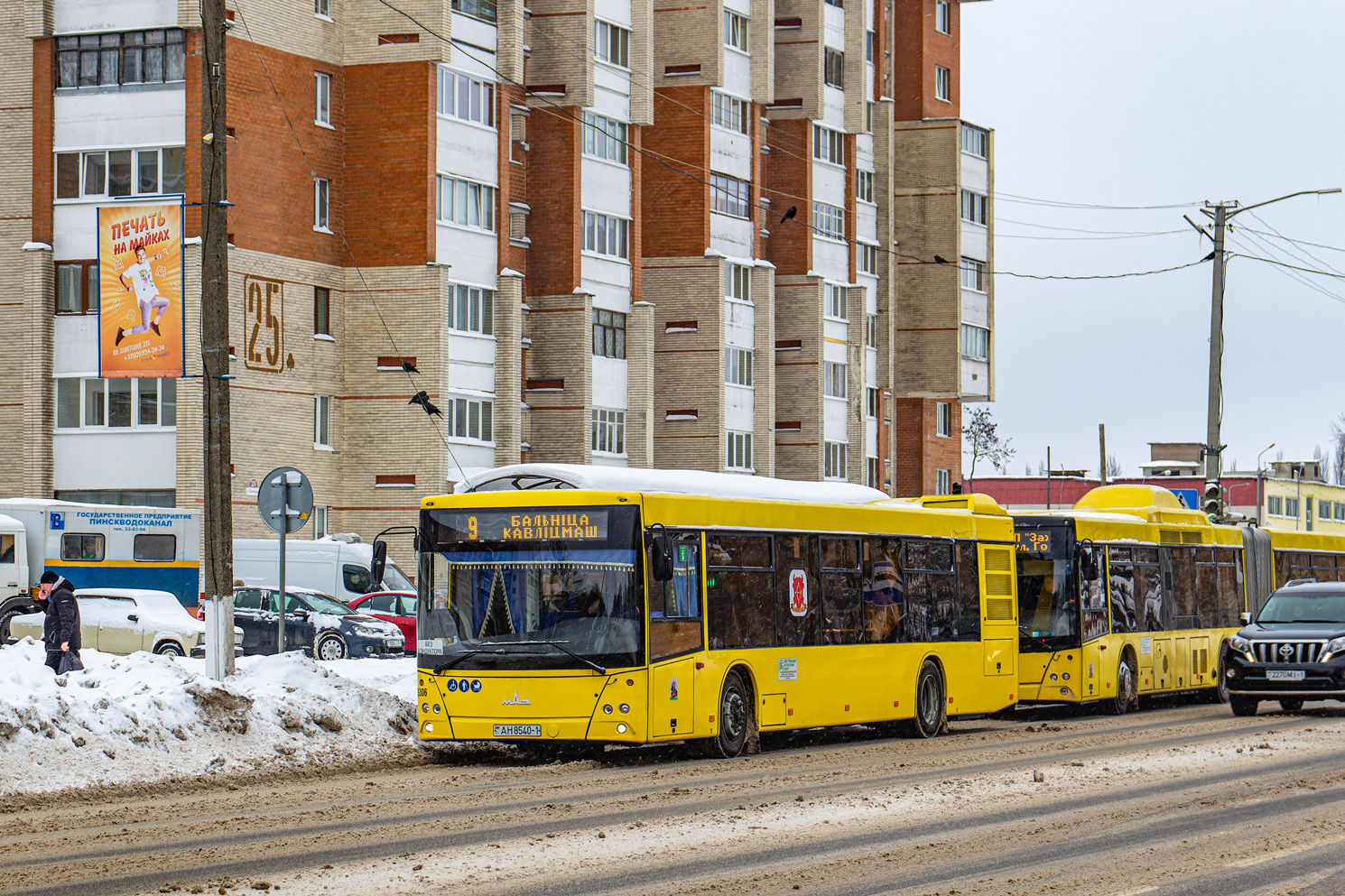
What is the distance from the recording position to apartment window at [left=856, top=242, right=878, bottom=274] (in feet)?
242

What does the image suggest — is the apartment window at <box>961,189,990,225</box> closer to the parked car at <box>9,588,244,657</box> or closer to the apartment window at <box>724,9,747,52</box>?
the apartment window at <box>724,9,747,52</box>

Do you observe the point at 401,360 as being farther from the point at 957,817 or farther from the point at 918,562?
the point at 957,817

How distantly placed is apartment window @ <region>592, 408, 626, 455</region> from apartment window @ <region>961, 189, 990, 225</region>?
24733 mm

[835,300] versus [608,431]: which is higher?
[835,300]

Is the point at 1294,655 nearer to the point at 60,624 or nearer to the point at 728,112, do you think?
the point at 60,624

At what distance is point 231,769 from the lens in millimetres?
16500

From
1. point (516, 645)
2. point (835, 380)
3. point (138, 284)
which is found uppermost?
point (138, 284)

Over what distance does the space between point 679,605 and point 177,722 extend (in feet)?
15.4

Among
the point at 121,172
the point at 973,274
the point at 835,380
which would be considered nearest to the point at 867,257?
the point at 835,380

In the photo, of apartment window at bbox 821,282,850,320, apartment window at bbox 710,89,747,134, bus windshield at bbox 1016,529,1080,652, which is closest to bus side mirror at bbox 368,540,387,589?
bus windshield at bbox 1016,529,1080,652

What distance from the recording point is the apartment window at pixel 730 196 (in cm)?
6525

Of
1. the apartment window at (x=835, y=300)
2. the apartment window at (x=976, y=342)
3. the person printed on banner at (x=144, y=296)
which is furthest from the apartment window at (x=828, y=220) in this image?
the person printed on banner at (x=144, y=296)

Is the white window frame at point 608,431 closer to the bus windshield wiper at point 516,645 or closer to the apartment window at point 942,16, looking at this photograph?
the apartment window at point 942,16

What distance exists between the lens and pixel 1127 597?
2689 cm
